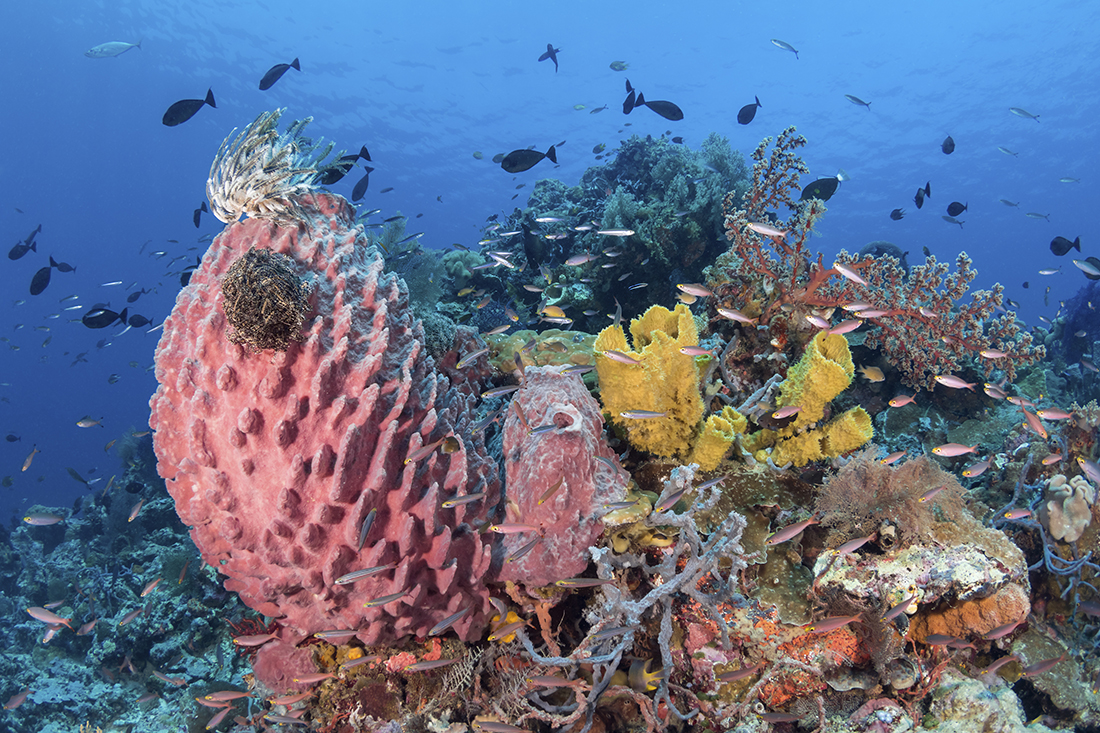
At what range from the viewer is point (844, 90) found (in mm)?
65125

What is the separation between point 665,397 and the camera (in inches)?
161

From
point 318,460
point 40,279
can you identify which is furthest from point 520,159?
point 40,279

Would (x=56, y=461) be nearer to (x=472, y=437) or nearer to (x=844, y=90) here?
(x=472, y=437)

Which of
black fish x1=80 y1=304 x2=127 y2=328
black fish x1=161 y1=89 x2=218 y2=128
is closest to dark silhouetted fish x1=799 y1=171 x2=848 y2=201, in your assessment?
black fish x1=161 y1=89 x2=218 y2=128

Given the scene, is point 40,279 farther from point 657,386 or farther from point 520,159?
point 657,386

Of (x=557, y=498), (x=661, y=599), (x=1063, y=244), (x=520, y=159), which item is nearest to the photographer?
(x=557, y=498)

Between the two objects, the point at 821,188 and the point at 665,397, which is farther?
the point at 821,188

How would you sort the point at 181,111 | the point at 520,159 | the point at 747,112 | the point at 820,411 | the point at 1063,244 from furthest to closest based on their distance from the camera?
the point at 747,112 → the point at 1063,244 → the point at 520,159 → the point at 181,111 → the point at 820,411

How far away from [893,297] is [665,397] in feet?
13.0

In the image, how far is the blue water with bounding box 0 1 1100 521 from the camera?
54.5 meters

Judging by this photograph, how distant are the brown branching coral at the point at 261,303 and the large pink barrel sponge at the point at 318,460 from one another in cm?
14

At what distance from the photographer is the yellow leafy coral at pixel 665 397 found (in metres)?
3.97

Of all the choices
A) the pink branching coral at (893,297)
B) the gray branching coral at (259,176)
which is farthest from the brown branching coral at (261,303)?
the pink branching coral at (893,297)

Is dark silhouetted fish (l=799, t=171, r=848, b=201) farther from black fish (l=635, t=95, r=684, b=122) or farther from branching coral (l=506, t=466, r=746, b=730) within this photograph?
branching coral (l=506, t=466, r=746, b=730)
